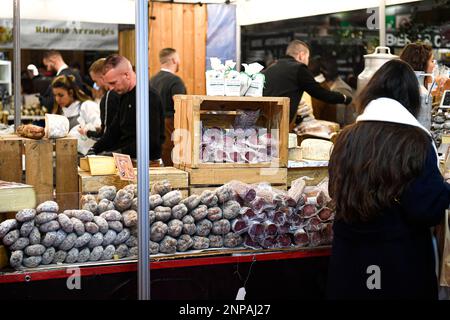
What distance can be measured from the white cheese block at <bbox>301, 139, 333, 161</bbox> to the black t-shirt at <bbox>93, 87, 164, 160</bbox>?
79 cm

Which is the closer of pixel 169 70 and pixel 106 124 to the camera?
pixel 106 124

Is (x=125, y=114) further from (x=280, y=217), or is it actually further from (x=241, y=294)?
(x=241, y=294)

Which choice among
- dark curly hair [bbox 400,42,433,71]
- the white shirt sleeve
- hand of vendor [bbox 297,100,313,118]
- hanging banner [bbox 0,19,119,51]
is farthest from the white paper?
hanging banner [bbox 0,19,119,51]

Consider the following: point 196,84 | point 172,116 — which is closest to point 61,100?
point 196,84

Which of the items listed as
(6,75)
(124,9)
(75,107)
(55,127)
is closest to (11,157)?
(55,127)

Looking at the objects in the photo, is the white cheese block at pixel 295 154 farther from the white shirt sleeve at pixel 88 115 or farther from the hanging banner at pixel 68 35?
the hanging banner at pixel 68 35

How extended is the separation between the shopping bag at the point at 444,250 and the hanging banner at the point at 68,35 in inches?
221

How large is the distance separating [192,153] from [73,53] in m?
7.36

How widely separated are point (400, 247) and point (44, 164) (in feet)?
5.72

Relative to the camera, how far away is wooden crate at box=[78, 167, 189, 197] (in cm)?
368
